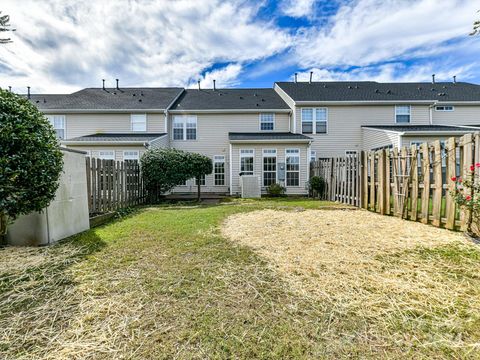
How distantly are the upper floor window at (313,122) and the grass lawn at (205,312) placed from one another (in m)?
12.9

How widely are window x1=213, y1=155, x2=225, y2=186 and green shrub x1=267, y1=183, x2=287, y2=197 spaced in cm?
362

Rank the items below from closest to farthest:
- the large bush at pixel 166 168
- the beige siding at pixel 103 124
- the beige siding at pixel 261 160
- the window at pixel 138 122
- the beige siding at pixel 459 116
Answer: the large bush at pixel 166 168 < the beige siding at pixel 261 160 < the beige siding at pixel 103 124 < the window at pixel 138 122 < the beige siding at pixel 459 116

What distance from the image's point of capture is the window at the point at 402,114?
52.5 ft

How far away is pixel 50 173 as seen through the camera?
4.12m

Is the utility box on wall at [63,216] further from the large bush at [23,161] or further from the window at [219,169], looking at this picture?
the window at [219,169]

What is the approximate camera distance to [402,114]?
16.0 meters

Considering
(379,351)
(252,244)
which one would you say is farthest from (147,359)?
(252,244)

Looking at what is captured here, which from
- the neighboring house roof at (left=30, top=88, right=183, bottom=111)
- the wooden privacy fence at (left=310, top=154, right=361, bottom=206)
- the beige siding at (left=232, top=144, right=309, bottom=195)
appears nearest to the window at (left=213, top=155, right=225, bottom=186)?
the beige siding at (left=232, top=144, right=309, bottom=195)

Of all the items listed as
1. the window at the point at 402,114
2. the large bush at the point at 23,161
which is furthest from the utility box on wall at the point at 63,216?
the window at the point at 402,114

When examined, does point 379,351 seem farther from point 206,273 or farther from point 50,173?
point 50,173

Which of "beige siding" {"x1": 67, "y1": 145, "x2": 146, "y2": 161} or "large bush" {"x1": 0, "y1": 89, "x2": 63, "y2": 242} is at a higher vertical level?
"beige siding" {"x1": 67, "y1": 145, "x2": 146, "y2": 161}

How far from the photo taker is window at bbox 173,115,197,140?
15.9 m

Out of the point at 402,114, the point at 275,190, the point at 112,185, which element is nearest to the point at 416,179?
the point at 275,190

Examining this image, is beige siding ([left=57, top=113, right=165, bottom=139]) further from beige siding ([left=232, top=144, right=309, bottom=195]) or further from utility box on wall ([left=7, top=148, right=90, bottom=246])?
utility box on wall ([left=7, top=148, right=90, bottom=246])
